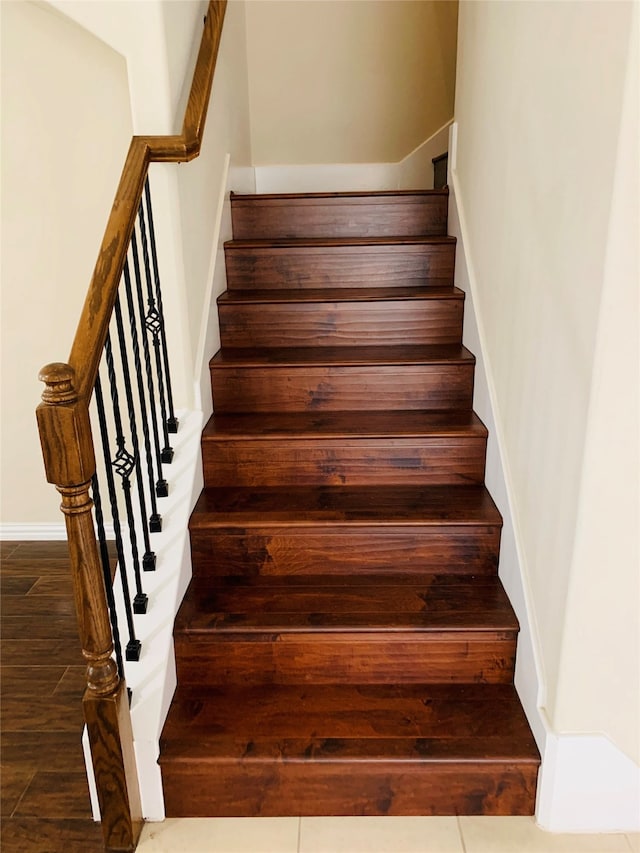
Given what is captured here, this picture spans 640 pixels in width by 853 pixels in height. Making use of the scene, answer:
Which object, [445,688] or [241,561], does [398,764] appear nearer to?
[445,688]

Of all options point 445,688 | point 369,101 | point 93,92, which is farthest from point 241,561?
point 369,101

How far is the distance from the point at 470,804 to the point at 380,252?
1994 mm

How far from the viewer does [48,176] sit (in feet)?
8.61

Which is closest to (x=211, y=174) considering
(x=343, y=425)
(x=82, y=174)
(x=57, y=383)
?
(x=82, y=174)

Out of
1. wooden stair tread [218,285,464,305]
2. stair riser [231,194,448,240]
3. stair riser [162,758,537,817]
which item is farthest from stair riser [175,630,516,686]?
stair riser [231,194,448,240]

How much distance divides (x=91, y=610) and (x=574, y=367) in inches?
46.1

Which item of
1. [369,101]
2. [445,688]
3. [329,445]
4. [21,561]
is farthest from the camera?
[369,101]

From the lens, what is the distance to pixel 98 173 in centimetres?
258

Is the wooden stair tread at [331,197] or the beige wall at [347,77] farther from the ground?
the beige wall at [347,77]

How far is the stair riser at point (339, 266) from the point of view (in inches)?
105

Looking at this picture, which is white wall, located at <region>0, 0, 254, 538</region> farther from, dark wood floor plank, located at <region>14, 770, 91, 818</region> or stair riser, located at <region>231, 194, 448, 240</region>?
dark wood floor plank, located at <region>14, 770, 91, 818</region>

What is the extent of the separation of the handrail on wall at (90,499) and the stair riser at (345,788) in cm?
14

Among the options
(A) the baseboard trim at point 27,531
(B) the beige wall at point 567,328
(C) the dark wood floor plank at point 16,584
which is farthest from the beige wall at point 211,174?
(A) the baseboard trim at point 27,531

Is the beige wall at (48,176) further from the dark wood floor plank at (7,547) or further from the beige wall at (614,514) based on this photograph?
the beige wall at (614,514)
